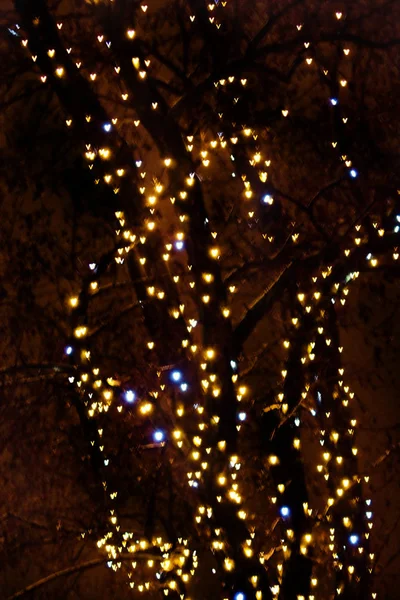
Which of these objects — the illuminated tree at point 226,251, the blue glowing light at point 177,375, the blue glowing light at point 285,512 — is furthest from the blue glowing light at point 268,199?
the blue glowing light at point 285,512

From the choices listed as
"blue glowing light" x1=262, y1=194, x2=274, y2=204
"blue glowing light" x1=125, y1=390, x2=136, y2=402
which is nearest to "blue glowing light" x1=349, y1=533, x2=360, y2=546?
"blue glowing light" x1=125, y1=390, x2=136, y2=402

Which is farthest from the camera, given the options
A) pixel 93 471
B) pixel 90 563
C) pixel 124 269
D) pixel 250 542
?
pixel 124 269

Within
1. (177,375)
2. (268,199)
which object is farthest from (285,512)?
(268,199)

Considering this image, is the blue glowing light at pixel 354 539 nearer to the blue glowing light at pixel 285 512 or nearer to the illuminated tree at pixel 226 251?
the illuminated tree at pixel 226 251

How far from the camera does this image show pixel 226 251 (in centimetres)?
607

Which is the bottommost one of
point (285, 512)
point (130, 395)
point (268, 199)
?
point (285, 512)

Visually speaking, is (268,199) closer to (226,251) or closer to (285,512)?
(226,251)

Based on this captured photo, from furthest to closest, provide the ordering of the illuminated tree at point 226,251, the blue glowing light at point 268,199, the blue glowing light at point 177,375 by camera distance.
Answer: the blue glowing light at point 268,199 → the blue glowing light at point 177,375 → the illuminated tree at point 226,251

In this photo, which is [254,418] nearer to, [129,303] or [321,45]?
[129,303]

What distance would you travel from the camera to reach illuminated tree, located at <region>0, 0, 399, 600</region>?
5.12 m

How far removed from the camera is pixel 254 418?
553 centimetres

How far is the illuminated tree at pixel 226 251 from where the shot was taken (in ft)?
16.8

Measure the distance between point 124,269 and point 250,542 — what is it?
2.93 metres

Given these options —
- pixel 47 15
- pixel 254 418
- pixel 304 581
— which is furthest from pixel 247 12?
pixel 304 581
